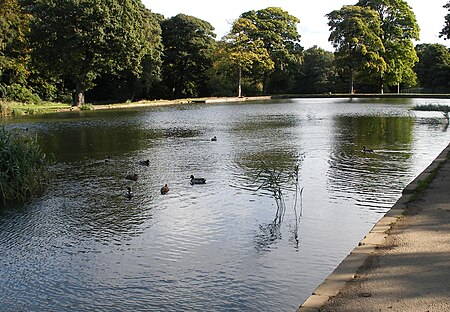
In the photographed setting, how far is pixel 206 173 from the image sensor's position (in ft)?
43.9

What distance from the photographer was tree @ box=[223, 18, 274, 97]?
60312 mm

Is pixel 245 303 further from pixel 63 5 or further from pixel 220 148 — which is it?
pixel 63 5

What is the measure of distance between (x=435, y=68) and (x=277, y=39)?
20343 mm

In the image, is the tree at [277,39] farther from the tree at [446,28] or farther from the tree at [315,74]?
the tree at [446,28]

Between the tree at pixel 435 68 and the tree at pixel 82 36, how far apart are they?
131ft

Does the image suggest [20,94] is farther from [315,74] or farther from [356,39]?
[315,74]

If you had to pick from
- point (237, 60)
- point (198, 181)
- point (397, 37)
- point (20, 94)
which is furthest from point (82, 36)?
point (397, 37)

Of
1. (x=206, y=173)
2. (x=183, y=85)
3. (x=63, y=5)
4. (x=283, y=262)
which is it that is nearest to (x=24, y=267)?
(x=283, y=262)

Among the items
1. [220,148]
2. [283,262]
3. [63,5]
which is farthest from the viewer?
[63,5]

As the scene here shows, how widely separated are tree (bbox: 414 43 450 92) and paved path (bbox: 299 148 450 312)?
205ft

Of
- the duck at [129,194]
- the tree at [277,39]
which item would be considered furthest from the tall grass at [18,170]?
the tree at [277,39]

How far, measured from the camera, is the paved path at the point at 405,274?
4391 millimetres

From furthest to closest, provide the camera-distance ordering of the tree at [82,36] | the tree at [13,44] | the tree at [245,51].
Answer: the tree at [245,51] < the tree at [13,44] < the tree at [82,36]

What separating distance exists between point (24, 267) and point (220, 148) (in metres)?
11.5
